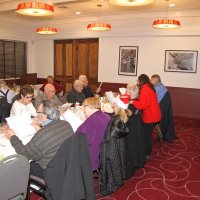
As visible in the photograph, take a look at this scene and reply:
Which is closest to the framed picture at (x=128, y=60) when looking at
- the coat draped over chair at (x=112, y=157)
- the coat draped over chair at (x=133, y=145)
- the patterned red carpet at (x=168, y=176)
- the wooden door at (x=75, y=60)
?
the wooden door at (x=75, y=60)

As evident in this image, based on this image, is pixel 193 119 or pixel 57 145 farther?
pixel 193 119

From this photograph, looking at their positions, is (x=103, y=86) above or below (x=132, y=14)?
below

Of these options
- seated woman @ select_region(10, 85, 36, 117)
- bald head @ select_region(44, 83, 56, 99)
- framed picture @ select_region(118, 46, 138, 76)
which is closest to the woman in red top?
bald head @ select_region(44, 83, 56, 99)

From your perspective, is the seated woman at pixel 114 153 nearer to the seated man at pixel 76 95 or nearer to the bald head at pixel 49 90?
the bald head at pixel 49 90

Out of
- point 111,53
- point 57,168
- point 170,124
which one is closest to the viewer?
point 57,168

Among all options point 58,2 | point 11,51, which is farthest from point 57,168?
point 11,51

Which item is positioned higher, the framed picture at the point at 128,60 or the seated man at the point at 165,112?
the framed picture at the point at 128,60

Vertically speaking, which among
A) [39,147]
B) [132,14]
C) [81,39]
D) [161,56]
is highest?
[132,14]

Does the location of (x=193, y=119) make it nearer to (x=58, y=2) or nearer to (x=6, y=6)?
(x=58, y=2)

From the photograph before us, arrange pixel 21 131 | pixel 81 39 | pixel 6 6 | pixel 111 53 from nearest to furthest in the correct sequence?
pixel 21 131 → pixel 6 6 → pixel 111 53 → pixel 81 39

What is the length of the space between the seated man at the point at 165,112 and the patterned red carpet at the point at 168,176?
22 cm

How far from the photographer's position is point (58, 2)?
574cm

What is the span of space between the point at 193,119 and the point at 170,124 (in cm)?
245

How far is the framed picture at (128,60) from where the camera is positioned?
Result: 8.05 meters
